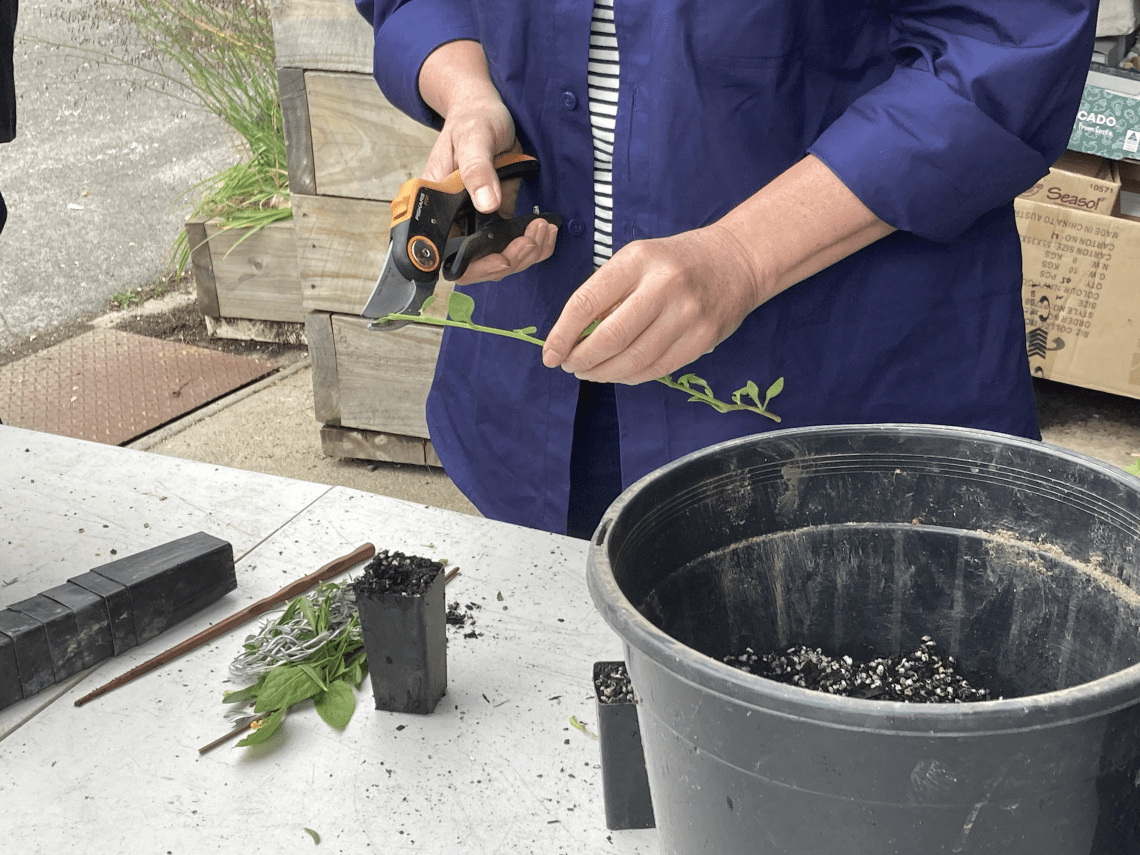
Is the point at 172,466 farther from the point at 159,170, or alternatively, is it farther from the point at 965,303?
the point at 159,170

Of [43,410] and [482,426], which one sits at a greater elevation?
[482,426]

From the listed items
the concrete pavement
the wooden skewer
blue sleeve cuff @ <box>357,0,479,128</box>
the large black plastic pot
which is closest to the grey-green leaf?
the wooden skewer

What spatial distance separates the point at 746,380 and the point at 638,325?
12.2 inches

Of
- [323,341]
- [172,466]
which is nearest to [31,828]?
[172,466]

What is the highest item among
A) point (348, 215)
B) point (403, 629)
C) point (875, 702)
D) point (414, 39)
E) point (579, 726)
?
point (414, 39)

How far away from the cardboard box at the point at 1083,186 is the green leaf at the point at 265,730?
216 cm

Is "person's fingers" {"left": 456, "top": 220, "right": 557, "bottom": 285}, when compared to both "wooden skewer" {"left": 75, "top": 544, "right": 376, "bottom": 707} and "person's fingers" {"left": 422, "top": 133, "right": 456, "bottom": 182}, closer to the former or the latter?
"person's fingers" {"left": 422, "top": 133, "right": 456, "bottom": 182}

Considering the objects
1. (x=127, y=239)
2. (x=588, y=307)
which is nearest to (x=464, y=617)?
(x=588, y=307)

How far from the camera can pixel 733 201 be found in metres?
1.13

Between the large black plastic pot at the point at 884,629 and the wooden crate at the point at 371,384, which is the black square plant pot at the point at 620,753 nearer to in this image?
the large black plastic pot at the point at 884,629

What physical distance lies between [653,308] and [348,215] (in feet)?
5.99

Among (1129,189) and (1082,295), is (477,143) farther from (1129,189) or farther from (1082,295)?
(1129,189)

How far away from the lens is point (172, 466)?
4.81ft

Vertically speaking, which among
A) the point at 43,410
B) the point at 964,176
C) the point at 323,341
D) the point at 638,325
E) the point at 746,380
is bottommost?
the point at 43,410
